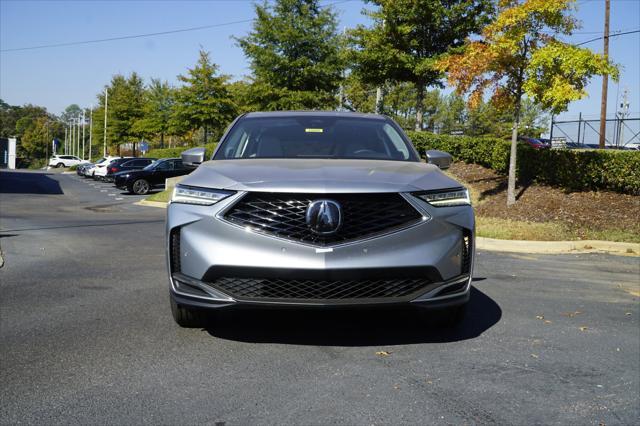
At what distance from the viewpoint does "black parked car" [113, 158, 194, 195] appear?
27406mm

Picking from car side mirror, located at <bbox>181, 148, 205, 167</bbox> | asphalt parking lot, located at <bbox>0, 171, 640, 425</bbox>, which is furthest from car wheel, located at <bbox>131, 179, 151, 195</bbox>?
car side mirror, located at <bbox>181, 148, 205, 167</bbox>

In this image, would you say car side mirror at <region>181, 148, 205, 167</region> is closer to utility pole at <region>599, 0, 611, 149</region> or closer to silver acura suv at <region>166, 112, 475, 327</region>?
silver acura suv at <region>166, 112, 475, 327</region>

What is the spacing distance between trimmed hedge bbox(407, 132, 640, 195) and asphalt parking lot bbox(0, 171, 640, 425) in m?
8.54

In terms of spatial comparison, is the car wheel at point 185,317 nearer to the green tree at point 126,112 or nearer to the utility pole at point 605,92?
the utility pole at point 605,92

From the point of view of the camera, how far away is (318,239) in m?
3.68

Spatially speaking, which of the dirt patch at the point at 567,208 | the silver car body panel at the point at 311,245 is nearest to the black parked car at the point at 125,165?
the dirt patch at the point at 567,208

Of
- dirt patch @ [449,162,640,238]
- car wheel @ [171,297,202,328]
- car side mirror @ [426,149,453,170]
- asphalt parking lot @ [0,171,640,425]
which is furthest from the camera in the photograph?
dirt patch @ [449,162,640,238]

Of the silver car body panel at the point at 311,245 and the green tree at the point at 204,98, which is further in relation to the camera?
the green tree at the point at 204,98

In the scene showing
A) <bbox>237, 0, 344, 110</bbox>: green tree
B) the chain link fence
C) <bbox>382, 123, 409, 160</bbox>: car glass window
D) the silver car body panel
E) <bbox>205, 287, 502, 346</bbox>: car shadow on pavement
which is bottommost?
<bbox>205, 287, 502, 346</bbox>: car shadow on pavement

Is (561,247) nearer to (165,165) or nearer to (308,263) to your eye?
(308,263)

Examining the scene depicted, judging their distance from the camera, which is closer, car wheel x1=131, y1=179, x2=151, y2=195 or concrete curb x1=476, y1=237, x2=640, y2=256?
concrete curb x1=476, y1=237, x2=640, y2=256

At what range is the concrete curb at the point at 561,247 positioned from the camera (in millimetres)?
10797

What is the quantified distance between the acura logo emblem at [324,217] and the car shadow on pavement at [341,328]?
2.73 ft

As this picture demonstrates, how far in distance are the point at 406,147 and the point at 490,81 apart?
10.4 metres
